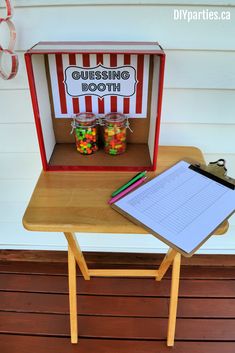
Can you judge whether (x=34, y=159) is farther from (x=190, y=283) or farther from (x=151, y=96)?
(x=190, y=283)

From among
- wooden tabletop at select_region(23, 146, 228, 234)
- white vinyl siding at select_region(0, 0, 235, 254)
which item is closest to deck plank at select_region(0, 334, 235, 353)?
white vinyl siding at select_region(0, 0, 235, 254)

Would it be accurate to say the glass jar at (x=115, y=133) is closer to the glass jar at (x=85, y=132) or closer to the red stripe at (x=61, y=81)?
the glass jar at (x=85, y=132)

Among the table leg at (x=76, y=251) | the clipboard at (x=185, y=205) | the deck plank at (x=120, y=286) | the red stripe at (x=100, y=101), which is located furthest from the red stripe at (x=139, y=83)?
the deck plank at (x=120, y=286)

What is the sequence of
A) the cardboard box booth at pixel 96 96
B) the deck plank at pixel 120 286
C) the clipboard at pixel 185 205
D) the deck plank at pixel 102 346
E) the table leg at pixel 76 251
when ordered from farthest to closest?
the deck plank at pixel 120 286, the deck plank at pixel 102 346, the table leg at pixel 76 251, the cardboard box booth at pixel 96 96, the clipboard at pixel 185 205

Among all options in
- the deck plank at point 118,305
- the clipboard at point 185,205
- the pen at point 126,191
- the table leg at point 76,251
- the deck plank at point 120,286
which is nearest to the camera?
the clipboard at point 185,205

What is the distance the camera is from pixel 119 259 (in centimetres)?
182

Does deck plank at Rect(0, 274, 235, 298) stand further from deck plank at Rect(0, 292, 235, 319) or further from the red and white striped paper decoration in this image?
the red and white striped paper decoration

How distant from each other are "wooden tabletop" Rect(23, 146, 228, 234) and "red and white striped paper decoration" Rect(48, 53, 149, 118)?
24 centimetres

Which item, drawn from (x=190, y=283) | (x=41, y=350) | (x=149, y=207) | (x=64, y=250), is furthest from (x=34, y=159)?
(x=190, y=283)

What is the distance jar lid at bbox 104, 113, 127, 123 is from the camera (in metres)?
1.18

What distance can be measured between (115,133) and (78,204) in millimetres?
324

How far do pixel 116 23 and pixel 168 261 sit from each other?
1018mm

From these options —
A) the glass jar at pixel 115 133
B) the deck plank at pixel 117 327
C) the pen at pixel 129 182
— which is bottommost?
the deck plank at pixel 117 327

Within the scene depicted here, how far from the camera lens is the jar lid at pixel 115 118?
1.18m
